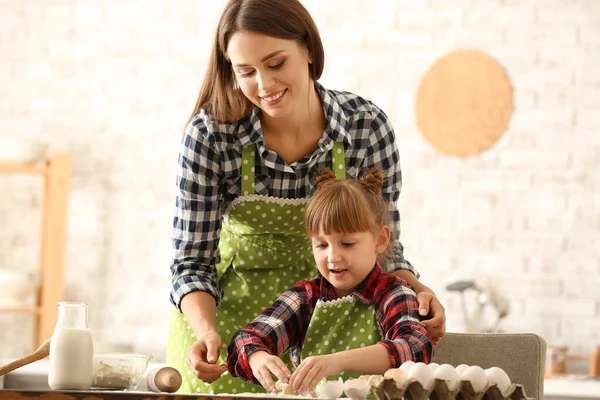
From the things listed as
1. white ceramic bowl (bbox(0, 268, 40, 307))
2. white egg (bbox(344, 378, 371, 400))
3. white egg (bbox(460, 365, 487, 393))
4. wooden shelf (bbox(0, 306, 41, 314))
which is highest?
white egg (bbox(460, 365, 487, 393))

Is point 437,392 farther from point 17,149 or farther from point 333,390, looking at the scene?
point 17,149

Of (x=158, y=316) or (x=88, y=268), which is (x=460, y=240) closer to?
(x=158, y=316)

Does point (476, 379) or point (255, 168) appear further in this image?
point (255, 168)

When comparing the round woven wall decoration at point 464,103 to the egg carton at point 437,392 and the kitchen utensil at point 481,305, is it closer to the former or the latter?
the kitchen utensil at point 481,305

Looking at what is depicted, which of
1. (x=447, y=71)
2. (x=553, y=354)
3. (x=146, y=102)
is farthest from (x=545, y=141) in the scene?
(x=146, y=102)

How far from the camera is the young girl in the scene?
1.79 m

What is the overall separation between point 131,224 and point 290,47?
3.43 meters

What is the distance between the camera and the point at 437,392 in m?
1.20

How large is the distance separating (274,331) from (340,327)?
0.13 metres

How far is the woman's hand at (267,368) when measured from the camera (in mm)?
1629

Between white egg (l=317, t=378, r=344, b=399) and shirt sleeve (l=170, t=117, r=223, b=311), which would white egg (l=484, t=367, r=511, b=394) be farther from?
shirt sleeve (l=170, t=117, r=223, b=311)

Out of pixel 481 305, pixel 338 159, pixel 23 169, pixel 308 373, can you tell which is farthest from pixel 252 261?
pixel 23 169

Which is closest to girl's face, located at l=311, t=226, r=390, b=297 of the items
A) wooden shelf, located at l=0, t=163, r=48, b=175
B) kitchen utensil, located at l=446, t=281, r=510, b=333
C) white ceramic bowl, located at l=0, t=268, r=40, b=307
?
kitchen utensil, located at l=446, t=281, r=510, b=333

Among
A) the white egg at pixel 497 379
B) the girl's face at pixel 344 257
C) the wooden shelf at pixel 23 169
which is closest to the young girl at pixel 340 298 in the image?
the girl's face at pixel 344 257
